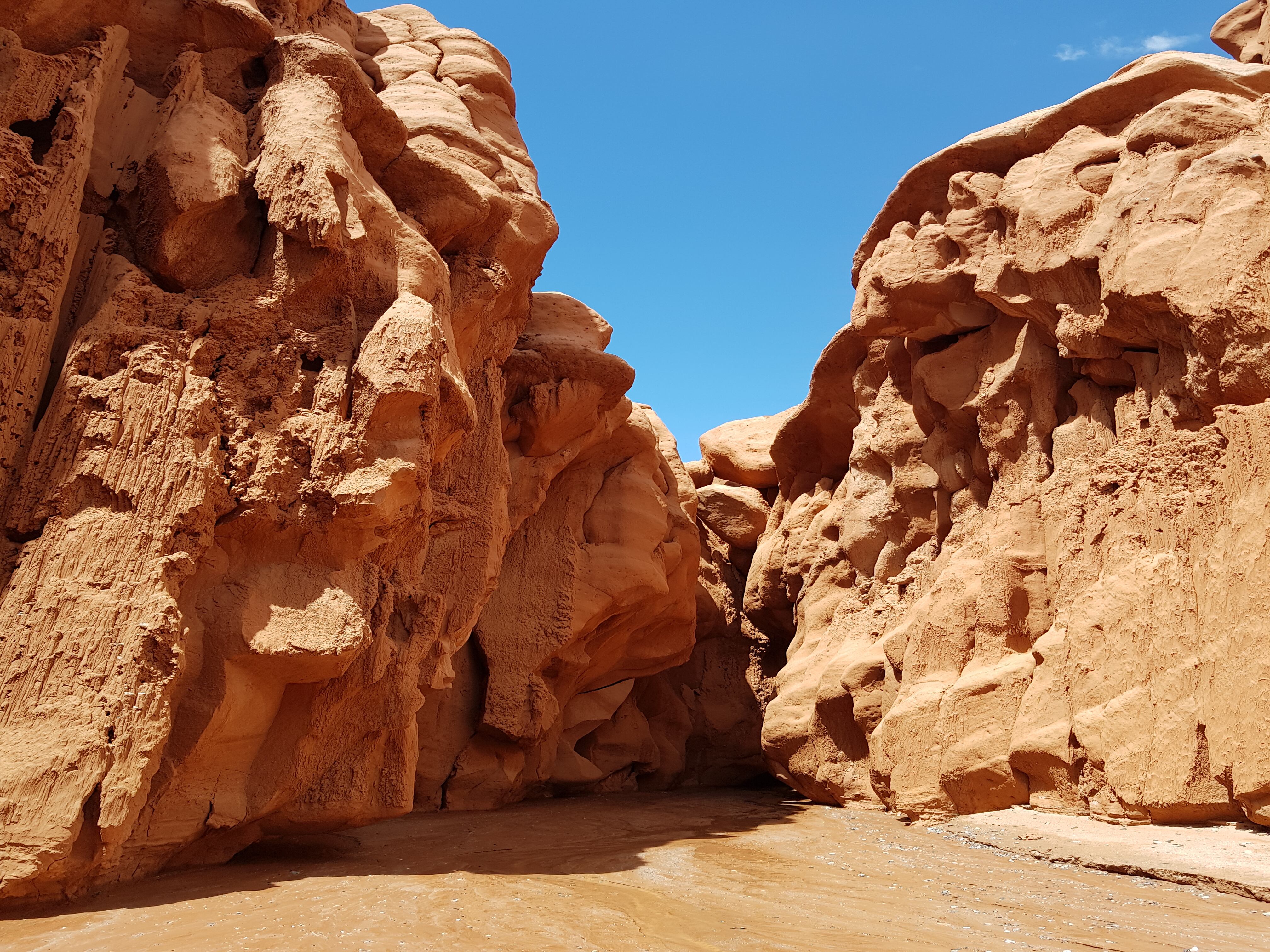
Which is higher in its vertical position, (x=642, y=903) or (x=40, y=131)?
(x=40, y=131)

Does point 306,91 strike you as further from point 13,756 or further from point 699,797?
point 699,797

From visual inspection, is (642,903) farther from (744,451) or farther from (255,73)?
(744,451)

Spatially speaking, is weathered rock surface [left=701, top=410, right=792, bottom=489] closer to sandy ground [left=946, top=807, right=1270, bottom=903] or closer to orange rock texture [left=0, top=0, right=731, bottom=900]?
orange rock texture [left=0, top=0, right=731, bottom=900]

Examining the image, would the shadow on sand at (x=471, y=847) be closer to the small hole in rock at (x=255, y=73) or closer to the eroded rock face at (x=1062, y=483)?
the eroded rock face at (x=1062, y=483)

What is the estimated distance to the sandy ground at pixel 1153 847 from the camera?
5859mm

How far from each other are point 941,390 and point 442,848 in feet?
24.0

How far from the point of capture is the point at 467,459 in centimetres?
967

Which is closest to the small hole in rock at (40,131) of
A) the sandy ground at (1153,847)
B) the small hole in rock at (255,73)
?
the small hole in rock at (255,73)

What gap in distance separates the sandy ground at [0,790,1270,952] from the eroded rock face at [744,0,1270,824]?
3.86 ft

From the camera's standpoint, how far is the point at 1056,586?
9.20 metres

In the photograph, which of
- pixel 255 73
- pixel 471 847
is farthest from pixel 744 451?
pixel 255 73

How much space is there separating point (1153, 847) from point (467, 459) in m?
6.49

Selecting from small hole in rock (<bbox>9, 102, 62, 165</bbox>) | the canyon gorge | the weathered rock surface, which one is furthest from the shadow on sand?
the weathered rock surface

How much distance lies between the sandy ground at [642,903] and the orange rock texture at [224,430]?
1.58 ft
